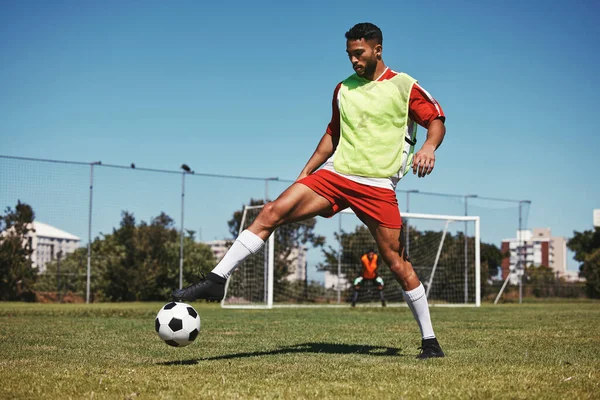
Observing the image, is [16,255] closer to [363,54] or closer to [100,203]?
[100,203]

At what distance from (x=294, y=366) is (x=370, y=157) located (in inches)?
64.2

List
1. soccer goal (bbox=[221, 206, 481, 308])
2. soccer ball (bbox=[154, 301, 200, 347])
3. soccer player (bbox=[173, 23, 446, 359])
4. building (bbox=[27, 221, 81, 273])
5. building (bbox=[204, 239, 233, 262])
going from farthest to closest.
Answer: building (bbox=[204, 239, 233, 262]) → soccer goal (bbox=[221, 206, 481, 308]) → building (bbox=[27, 221, 81, 273]) → soccer player (bbox=[173, 23, 446, 359]) → soccer ball (bbox=[154, 301, 200, 347])

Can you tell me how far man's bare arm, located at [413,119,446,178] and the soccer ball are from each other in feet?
5.95

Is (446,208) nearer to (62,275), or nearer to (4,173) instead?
(62,275)

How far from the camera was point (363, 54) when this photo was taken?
5.18 m

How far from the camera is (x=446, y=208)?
28.2m

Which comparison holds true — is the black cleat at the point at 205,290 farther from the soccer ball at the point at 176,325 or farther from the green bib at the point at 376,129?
the green bib at the point at 376,129

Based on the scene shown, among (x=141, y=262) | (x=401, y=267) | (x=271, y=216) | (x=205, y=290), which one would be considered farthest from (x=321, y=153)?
(x=141, y=262)

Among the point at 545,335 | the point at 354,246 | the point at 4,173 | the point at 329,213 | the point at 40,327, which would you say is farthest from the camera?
the point at 354,246

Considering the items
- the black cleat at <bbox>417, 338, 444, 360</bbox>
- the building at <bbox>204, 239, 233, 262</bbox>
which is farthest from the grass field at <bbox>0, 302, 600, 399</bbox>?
the building at <bbox>204, 239, 233, 262</bbox>

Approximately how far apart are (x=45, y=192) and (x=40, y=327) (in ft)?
41.9

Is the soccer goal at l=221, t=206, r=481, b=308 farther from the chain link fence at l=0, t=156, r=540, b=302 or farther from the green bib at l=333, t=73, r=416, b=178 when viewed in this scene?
the green bib at l=333, t=73, r=416, b=178

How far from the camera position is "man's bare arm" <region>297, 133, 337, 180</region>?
5.59 metres

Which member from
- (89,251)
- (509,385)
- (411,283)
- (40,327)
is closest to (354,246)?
(89,251)
